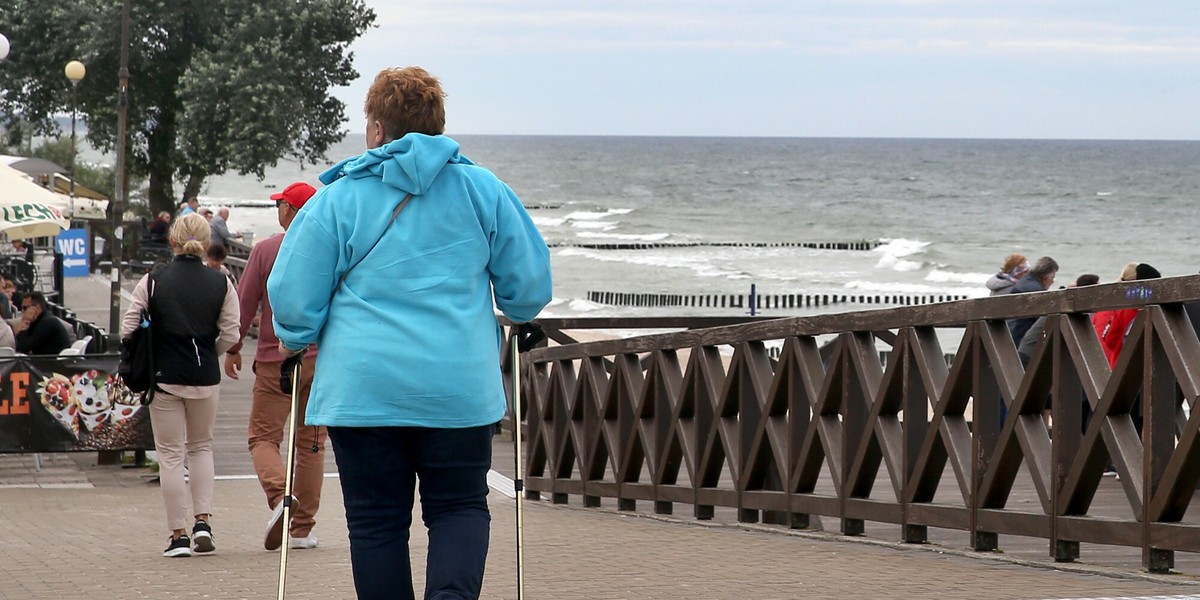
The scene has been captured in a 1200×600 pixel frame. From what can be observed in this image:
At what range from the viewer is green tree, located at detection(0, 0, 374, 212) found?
3688cm

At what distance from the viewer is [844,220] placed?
102 metres

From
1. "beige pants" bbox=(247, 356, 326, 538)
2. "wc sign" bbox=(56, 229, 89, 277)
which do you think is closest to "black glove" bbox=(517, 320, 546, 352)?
"beige pants" bbox=(247, 356, 326, 538)

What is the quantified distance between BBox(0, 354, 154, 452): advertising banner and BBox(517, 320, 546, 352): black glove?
24.4ft

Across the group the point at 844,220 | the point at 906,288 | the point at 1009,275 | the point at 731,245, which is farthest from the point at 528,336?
the point at 844,220

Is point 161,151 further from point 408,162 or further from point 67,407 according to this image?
point 408,162

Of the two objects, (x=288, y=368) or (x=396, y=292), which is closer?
(x=396, y=292)

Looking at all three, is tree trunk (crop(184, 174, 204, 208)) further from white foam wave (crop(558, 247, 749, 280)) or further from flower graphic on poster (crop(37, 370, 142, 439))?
white foam wave (crop(558, 247, 749, 280))

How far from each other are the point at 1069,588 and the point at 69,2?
36890 mm

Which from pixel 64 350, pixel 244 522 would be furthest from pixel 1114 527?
pixel 64 350

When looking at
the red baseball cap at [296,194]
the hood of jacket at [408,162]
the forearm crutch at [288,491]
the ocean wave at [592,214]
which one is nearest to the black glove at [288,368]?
the forearm crutch at [288,491]

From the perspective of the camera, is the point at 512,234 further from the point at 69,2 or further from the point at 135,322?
the point at 69,2

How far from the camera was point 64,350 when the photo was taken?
1282 centimetres

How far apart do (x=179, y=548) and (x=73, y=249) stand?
23549mm

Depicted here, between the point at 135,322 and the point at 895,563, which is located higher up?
the point at 135,322
